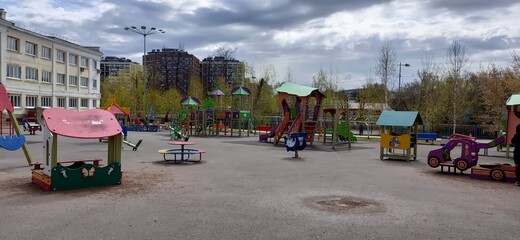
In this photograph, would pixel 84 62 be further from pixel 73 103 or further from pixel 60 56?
pixel 73 103

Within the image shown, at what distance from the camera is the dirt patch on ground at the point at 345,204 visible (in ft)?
25.1

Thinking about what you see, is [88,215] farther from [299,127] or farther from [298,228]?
[299,127]

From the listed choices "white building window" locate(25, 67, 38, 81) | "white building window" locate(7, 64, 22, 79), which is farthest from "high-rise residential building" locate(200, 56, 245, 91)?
"white building window" locate(7, 64, 22, 79)

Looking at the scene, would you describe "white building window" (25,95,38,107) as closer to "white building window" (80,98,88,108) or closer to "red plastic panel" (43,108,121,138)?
"white building window" (80,98,88,108)

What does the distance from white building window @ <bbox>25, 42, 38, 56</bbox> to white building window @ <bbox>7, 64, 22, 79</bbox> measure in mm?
2520

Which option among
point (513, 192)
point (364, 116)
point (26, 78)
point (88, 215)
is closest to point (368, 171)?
point (513, 192)

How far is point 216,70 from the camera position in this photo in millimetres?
76625

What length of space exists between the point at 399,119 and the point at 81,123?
1185 cm

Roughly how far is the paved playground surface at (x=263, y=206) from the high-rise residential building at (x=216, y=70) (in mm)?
52634

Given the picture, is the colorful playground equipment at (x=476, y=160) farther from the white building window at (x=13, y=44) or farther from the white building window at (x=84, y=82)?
the white building window at (x=84, y=82)

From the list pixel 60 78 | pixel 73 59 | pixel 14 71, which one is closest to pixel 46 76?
pixel 60 78

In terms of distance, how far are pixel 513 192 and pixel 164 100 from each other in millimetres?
51018

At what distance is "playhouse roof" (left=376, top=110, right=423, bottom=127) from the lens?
16234mm

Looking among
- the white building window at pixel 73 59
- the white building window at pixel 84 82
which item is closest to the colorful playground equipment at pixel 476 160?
the white building window at pixel 73 59
